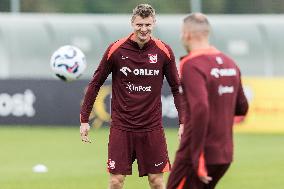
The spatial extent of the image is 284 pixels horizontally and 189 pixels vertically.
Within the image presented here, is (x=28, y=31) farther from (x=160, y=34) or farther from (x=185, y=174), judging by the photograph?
(x=185, y=174)

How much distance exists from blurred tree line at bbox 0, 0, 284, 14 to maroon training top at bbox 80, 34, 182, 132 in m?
16.2

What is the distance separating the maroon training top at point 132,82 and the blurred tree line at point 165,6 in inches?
639

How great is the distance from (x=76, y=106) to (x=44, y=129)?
3.31 feet

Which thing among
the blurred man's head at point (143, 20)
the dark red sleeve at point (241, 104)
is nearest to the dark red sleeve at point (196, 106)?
the dark red sleeve at point (241, 104)

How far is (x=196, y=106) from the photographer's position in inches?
296

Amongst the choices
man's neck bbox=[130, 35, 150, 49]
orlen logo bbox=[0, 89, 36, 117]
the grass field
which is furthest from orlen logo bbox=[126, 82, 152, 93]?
orlen logo bbox=[0, 89, 36, 117]

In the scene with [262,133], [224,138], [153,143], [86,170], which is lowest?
[262,133]

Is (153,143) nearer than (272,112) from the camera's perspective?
Yes

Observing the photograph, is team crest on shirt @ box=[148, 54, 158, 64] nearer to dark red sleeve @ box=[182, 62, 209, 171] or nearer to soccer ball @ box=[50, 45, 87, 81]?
dark red sleeve @ box=[182, 62, 209, 171]

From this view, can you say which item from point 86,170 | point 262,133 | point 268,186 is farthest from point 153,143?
point 262,133

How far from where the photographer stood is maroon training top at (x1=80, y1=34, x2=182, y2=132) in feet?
34.2

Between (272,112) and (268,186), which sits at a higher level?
(268,186)

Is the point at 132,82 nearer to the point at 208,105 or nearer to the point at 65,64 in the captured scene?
the point at 208,105

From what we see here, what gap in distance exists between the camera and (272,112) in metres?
23.3
